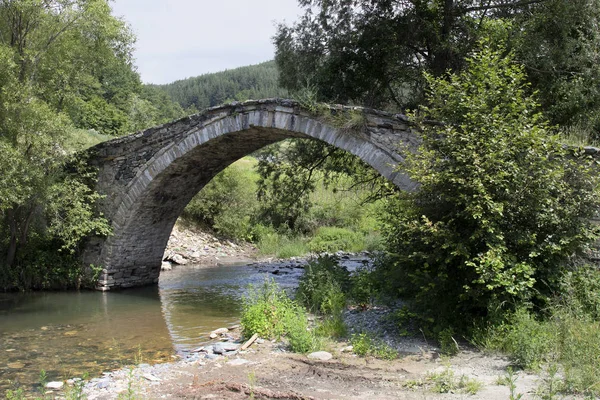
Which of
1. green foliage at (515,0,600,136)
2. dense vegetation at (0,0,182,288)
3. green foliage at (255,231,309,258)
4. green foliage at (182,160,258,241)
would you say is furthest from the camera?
green foliage at (182,160,258,241)

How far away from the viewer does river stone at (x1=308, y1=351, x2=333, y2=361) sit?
19.6 feet

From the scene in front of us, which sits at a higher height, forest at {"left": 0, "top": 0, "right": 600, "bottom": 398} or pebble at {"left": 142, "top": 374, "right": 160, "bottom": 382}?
forest at {"left": 0, "top": 0, "right": 600, "bottom": 398}

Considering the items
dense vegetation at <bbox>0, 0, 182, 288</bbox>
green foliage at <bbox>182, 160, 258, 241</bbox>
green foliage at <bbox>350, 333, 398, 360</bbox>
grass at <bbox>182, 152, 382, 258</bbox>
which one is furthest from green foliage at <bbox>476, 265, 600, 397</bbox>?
green foliage at <bbox>182, 160, 258, 241</bbox>

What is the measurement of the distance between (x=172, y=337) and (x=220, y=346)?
1509 mm

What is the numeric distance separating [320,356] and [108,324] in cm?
447

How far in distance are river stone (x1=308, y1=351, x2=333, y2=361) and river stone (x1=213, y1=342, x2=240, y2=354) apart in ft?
3.68

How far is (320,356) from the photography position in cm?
603

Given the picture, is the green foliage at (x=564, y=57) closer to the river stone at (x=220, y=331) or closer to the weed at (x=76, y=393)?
the river stone at (x=220, y=331)

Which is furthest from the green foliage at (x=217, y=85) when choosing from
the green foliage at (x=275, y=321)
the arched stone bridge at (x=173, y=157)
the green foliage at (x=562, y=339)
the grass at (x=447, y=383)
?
the grass at (x=447, y=383)

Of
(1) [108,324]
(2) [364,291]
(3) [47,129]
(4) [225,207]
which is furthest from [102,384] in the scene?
(4) [225,207]

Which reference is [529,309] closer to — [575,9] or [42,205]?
[575,9]

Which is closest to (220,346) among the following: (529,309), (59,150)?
(529,309)

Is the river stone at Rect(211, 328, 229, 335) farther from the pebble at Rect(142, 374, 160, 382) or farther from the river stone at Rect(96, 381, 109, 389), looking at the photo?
the river stone at Rect(96, 381, 109, 389)

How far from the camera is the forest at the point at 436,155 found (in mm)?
5918
